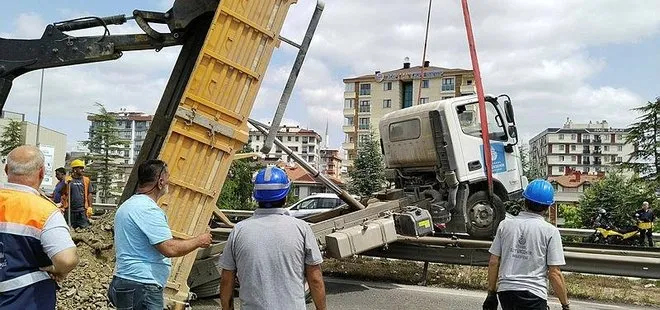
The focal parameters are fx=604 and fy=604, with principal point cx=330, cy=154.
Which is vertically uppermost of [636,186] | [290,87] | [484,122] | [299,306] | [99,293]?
[636,186]

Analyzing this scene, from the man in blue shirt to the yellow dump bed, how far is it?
2299 mm

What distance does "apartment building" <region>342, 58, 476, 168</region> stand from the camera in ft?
257

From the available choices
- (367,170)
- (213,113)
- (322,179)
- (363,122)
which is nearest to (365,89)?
(363,122)

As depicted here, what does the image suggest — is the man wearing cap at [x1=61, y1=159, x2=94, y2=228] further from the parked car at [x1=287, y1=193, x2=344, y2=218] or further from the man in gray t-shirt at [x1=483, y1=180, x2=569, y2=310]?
the parked car at [x1=287, y1=193, x2=344, y2=218]

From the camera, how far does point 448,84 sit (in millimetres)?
79250

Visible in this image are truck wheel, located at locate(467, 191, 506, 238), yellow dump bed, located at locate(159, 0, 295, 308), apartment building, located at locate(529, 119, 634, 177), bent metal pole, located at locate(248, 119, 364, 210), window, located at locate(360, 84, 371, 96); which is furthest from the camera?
apartment building, located at locate(529, 119, 634, 177)

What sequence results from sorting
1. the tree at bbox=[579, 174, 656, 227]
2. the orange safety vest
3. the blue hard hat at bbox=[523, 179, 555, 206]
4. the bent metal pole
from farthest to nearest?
the tree at bbox=[579, 174, 656, 227], the orange safety vest, the bent metal pole, the blue hard hat at bbox=[523, 179, 555, 206]

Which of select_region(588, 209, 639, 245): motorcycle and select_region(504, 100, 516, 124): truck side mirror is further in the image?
select_region(588, 209, 639, 245): motorcycle

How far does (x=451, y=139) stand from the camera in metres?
9.01

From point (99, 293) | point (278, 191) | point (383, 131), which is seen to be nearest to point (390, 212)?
point (383, 131)

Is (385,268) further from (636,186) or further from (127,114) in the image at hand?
(127,114)

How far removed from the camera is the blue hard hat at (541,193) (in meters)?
3.97

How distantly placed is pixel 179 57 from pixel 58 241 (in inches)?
174

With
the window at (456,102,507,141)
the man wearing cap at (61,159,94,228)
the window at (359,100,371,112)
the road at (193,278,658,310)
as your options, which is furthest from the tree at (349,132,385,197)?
the window at (359,100,371,112)
